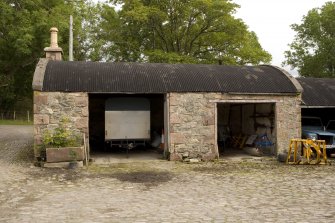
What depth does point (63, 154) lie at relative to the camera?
13.4m

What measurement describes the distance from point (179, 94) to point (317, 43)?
112 feet

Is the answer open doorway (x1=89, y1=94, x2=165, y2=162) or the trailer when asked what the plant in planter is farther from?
the trailer

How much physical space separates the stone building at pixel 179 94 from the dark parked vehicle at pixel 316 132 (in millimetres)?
1188

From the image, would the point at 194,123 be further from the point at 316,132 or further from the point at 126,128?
the point at 316,132

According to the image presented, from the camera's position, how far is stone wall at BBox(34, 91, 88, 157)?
14117 millimetres

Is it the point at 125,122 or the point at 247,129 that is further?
the point at 247,129

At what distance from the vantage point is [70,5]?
125 ft

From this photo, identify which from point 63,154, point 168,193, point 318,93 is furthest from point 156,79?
point 318,93

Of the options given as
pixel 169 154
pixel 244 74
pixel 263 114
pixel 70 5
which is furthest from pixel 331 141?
pixel 70 5

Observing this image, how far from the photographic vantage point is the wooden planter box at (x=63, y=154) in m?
13.2

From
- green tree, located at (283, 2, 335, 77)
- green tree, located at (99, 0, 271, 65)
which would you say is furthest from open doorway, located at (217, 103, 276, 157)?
green tree, located at (283, 2, 335, 77)

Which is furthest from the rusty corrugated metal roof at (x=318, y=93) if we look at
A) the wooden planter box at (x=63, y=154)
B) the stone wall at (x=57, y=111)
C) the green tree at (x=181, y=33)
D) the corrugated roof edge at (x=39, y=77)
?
the green tree at (x=181, y=33)

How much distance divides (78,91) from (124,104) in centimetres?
284

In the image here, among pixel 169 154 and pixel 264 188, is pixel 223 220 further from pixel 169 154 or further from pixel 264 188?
pixel 169 154
